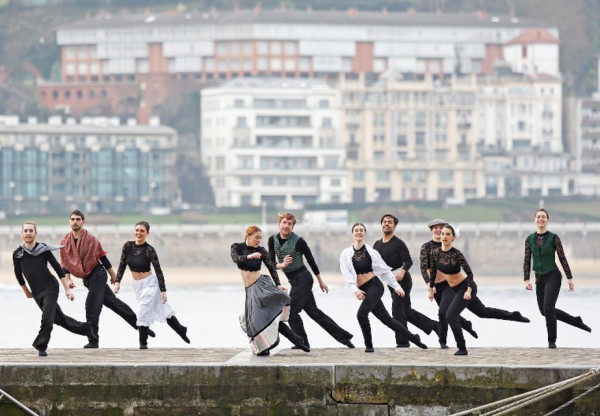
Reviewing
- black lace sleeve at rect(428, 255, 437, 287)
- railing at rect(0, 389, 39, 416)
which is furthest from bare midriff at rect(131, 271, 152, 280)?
railing at rect(0, 389, 39, 416)

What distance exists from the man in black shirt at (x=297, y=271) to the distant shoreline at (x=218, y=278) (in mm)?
87357

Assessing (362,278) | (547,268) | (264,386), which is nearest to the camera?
(264,386)

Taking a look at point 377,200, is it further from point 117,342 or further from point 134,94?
point 117,342

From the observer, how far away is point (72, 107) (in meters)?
196

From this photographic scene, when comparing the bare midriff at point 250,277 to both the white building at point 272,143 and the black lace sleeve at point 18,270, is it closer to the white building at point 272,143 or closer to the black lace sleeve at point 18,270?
the black lace sleeve at point 18,270

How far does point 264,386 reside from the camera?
904 inches

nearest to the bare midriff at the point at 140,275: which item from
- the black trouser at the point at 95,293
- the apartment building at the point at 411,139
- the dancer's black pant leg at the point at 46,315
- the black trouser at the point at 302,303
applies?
the black trouser at the point at 95,293

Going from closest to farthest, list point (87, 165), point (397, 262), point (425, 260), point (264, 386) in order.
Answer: point (264, 386), point (425, 260), point (397, 262), point (87, 165)

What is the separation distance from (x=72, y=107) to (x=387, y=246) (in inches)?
6712

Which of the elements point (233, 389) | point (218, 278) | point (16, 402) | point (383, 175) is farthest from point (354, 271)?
point (383, 175)

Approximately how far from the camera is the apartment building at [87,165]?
173000mm

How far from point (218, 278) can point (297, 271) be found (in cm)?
10336

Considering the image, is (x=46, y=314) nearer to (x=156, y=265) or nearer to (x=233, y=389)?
(x=156, y=265)

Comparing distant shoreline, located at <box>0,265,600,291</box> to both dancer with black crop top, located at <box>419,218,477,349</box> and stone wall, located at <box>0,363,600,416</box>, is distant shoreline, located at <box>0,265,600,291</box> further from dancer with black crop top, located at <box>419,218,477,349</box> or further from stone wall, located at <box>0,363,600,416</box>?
stone wall, located at <box>0,363,600,416</box>
